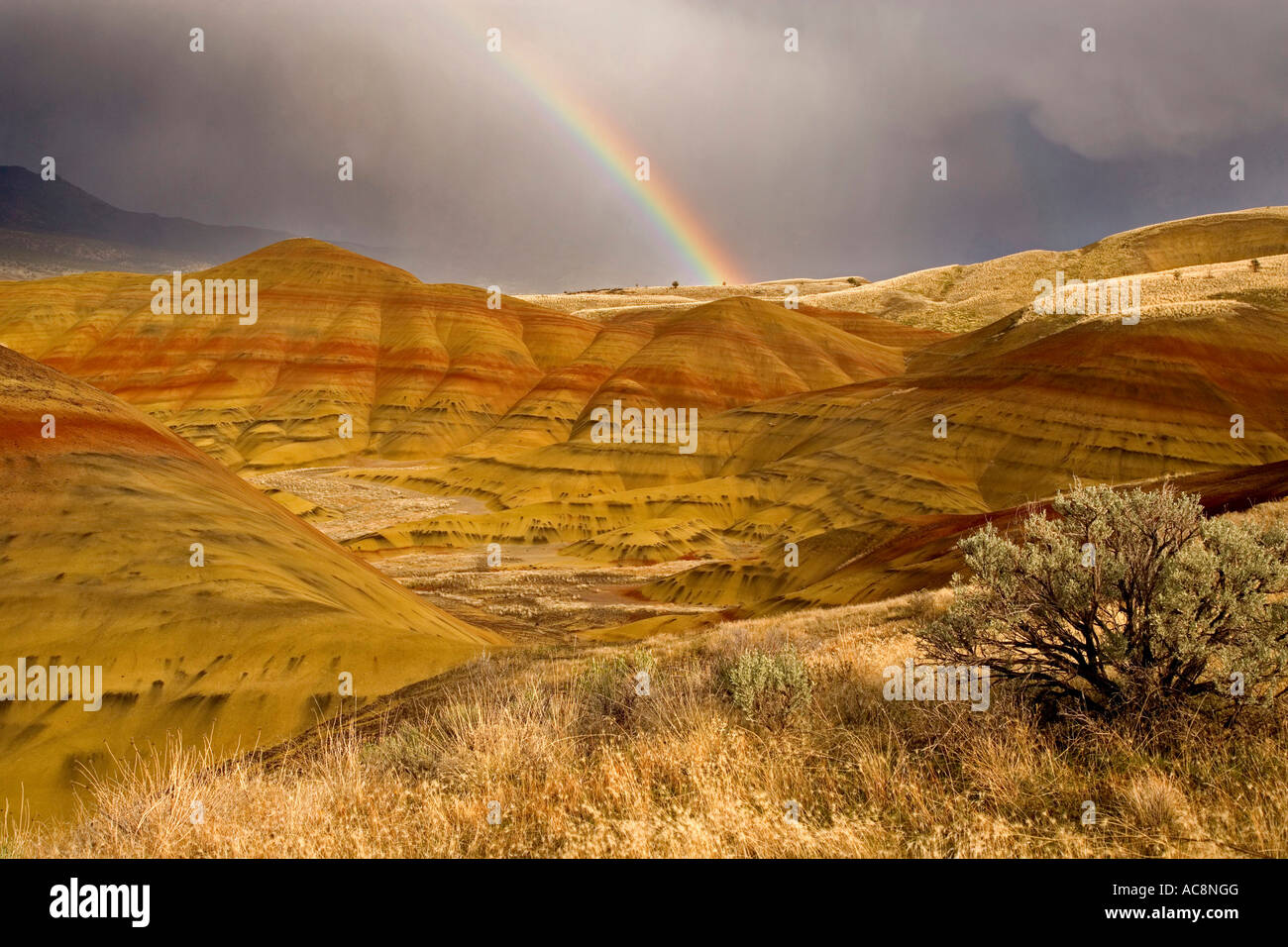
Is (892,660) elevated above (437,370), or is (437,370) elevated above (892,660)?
(437,370)

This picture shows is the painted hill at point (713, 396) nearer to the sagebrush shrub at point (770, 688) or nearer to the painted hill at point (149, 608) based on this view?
the painted hill at point (149, 608)

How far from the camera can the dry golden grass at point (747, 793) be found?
4449mm

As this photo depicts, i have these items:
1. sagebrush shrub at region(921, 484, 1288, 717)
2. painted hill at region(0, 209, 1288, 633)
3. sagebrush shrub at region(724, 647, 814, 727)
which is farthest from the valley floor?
sagebrush shrub at region(921, 484, 1288, 717)

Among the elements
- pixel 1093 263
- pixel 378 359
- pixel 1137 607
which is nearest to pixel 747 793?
pixel 1137 607

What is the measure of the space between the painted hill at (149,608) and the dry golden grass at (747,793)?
5047mm

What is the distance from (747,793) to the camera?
530 cm

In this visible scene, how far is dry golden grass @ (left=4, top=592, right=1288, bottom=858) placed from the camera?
4.45 metres

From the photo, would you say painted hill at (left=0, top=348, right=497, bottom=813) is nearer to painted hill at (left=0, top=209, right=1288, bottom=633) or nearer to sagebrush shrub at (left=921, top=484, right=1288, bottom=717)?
sagebrush shrub at (left=921, top=484, right=1288, bottom=717)

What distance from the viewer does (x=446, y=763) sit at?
6258 millimetres

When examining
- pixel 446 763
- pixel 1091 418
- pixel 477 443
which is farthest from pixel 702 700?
pixel 477 443

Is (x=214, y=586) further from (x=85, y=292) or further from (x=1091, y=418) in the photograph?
(x=85, y=292)

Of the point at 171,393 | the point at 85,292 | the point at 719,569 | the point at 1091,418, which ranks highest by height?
the point at 85,292

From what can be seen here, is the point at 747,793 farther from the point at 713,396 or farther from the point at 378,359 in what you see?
the point at 378,359
